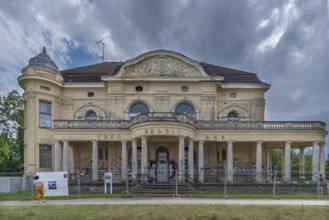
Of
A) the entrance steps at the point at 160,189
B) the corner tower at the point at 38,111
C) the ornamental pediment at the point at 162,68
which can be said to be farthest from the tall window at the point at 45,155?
the entrance steps at the point at 160,189

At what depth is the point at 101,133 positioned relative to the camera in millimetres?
25734

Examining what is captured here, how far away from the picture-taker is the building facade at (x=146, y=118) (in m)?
25.6

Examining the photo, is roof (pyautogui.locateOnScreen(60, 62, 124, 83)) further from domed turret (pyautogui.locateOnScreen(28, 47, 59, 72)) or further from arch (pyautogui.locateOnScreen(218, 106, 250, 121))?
arch (pyautogui.locateOnScreen(218, 106, 250, 121))

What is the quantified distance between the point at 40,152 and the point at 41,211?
15.3 metres

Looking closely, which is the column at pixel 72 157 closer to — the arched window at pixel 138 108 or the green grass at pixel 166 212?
the arched window at pixel 138 108

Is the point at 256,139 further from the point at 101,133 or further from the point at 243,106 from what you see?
the point at 101,133

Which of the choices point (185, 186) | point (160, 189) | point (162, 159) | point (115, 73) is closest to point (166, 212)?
point (160, 189)

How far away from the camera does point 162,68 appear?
28891 mm

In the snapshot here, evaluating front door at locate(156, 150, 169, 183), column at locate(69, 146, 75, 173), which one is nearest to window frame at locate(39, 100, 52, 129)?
column at locate(69, 146, 75, 173)

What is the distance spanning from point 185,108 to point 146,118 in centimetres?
730

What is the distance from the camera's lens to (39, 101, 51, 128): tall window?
27344mm

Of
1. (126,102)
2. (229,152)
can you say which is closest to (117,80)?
(126,102)

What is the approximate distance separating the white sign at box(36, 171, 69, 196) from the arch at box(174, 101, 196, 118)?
517 inches

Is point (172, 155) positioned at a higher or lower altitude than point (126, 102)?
lower
